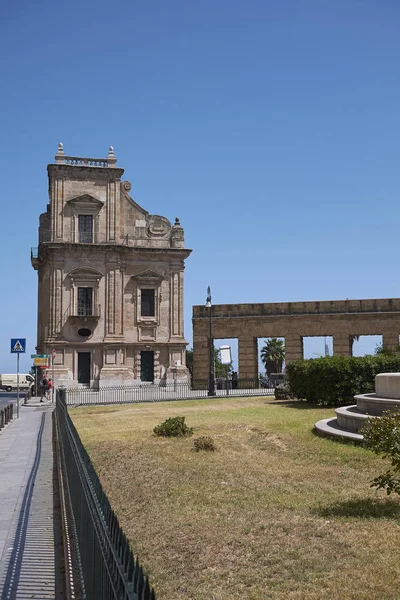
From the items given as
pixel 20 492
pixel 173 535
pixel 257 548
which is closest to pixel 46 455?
pixel 20 492

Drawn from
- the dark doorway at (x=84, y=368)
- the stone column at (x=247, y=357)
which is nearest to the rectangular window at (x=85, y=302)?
the dark doorway at (x=84, y=368)

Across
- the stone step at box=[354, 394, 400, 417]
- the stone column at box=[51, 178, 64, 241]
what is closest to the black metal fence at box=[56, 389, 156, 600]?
the stone step at box=[354, 394, 400, 417]

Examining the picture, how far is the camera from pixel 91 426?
62.4ft

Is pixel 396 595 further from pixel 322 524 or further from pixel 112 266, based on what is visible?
pixel 112 266

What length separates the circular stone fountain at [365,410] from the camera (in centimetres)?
1330

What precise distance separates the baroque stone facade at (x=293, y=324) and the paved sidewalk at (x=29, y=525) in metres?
29.4

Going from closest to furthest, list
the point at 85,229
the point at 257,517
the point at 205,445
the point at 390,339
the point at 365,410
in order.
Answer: the point at 257,517 → the point at 205,445 → the point at 365,410 → the point at 390,339 → the point at 85,229

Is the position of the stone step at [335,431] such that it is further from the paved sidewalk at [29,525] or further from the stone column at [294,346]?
the stone column at [294,346]

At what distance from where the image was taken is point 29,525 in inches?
304

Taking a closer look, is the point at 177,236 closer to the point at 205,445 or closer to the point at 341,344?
the point at 341,344

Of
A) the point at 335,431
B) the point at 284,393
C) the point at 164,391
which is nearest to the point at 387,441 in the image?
the point at 335,431

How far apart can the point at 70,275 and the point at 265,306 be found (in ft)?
48.5

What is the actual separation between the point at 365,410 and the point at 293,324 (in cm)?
2952

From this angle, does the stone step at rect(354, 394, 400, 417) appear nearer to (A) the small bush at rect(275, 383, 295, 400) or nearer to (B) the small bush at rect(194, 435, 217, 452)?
(B) the small bush at rect(194, 435, 217, 452)
